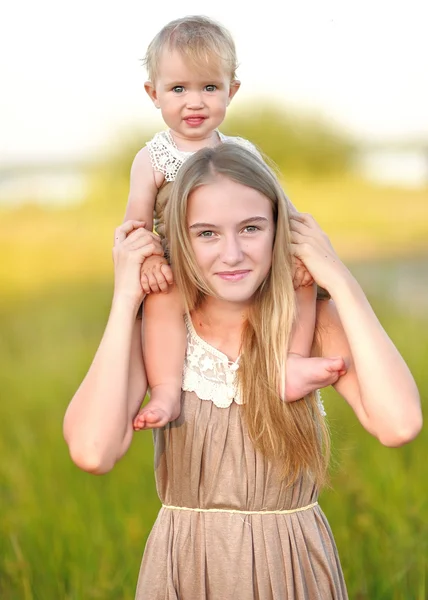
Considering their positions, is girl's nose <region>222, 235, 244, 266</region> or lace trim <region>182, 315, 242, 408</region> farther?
lace trim <region>182, 315, 242, 408</region>

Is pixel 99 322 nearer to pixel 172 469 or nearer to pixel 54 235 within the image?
pixel 54 235

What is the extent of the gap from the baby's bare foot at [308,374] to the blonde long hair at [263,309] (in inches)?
0.9

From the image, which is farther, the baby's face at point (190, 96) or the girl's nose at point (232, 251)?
the baby's face at point (190, 96)

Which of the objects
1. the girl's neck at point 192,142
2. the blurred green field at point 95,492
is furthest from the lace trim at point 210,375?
the blurred green field at point 95,492

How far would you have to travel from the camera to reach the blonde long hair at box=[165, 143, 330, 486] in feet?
9.79

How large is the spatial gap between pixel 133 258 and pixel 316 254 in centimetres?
47

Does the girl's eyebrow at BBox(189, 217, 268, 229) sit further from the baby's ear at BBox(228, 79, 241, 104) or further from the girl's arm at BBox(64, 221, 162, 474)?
the baby's ear at BBox(228, 79, 241, 104)

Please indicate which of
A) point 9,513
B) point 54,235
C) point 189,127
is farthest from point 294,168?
point 189,127

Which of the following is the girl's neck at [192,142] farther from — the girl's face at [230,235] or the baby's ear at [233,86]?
the girl's face at [230,235]

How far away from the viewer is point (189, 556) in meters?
3.05

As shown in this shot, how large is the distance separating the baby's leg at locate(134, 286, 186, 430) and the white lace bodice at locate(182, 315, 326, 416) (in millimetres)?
27

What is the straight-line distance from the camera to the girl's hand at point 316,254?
9.87ft

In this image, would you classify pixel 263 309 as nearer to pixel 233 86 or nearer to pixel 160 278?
pixel 160 278

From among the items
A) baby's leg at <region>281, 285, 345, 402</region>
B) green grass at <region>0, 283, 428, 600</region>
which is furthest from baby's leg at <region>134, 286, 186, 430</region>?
green grass at <region>0, 283, 428, 600</region>
